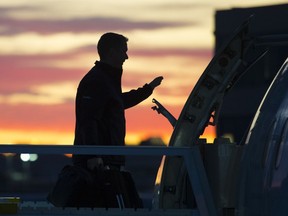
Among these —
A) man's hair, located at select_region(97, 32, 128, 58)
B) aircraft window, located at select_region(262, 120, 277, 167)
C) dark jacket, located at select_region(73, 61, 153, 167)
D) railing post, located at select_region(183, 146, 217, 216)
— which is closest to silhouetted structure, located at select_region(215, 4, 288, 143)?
man's hair, located at select_region(97, 32, 128, 58)

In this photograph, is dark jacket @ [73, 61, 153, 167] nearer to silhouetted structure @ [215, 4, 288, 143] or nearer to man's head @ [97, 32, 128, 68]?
man's head @ [97, 32, 128, 68]

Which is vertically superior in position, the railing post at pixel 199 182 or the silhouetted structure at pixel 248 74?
the silhouetted structure at pixel 248 74

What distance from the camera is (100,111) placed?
8.83 meters

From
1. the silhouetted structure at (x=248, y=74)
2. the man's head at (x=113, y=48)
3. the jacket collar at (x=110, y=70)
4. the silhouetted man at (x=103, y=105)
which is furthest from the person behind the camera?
the silhouetted structure at (x=248, y=74)

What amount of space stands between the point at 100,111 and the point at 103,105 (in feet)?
0.17

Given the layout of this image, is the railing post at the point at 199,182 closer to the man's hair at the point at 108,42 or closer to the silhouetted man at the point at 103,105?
the silhouetted man at the point at 103,105

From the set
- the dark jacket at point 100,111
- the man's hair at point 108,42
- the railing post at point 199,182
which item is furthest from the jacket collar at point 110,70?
the railing post at point 199,182

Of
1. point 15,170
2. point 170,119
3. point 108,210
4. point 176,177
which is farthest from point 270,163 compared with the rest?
point 15,170

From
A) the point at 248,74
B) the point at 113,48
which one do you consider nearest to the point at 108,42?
the point at 113,48

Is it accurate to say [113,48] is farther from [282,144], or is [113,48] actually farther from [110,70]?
[282,144]

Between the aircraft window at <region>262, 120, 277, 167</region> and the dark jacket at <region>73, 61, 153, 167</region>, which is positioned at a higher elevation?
the dark jacket at <region>73, 61, 153, 167</region>

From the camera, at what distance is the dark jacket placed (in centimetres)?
880

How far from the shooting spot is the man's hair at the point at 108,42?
9.34m

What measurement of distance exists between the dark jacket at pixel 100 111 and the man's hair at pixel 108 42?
15 cm
